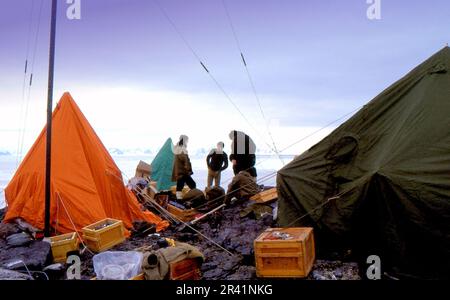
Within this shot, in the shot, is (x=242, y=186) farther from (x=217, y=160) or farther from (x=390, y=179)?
(x=390, y=179)

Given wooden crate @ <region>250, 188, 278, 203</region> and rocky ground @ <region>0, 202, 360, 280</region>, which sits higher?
wooden crate @ <region>250, 188, 278, 203</region>

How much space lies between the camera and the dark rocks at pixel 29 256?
6531 mm

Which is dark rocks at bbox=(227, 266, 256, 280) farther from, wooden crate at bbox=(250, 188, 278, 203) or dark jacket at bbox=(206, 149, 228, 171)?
dark jacket at bbox=(206, 149, 228, 171)

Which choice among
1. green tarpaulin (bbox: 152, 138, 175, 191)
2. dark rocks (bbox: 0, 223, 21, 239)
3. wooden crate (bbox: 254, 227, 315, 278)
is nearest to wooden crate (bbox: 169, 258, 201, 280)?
wooden crate (bbox: 254, 227, 315, 278)

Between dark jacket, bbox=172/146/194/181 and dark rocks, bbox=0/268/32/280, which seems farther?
dark jacket, bbox=172/146/194/181

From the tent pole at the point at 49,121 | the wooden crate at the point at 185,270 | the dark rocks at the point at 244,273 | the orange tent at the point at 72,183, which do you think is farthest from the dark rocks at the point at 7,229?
the dark rocks at the point at 244,273

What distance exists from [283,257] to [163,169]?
12.6 metres

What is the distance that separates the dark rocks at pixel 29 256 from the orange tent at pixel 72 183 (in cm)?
123

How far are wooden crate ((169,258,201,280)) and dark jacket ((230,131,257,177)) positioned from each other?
19.1ft

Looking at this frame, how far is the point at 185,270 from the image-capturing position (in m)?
5.77

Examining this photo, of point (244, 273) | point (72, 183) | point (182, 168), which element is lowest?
point (244, 273)

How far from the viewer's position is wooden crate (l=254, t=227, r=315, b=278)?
18.5 ft

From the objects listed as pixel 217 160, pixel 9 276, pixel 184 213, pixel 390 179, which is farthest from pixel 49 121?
pixel 390 179
